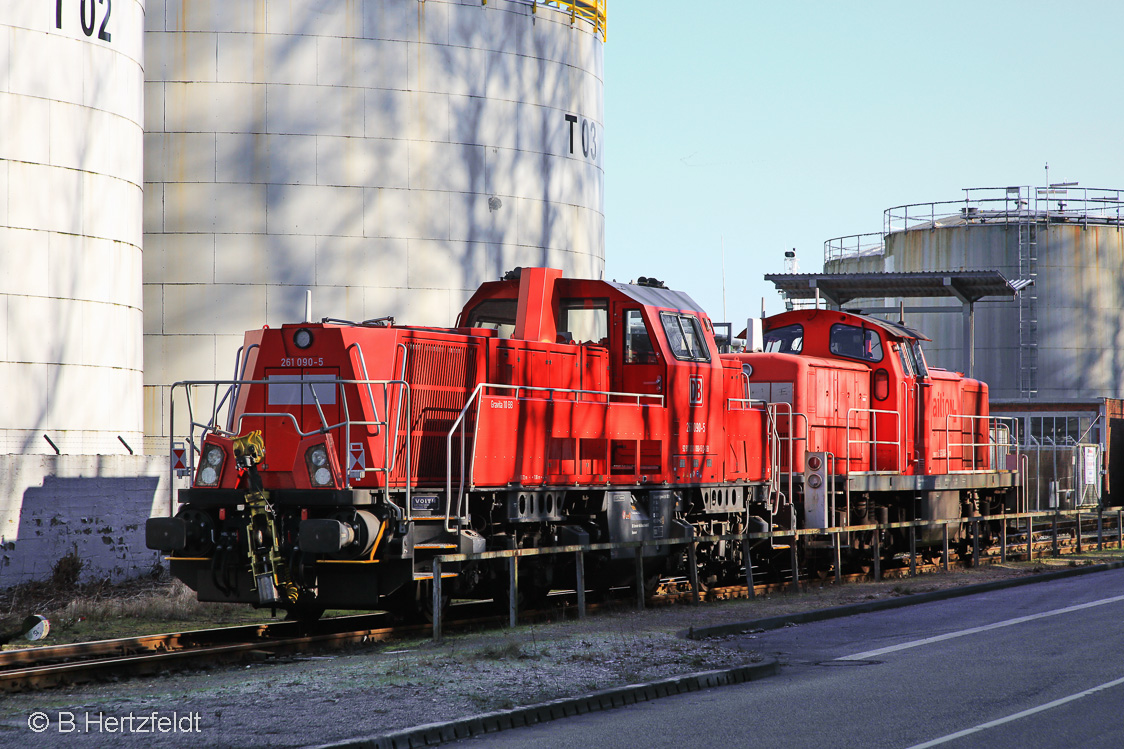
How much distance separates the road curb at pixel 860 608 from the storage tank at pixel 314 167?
37.9 feet

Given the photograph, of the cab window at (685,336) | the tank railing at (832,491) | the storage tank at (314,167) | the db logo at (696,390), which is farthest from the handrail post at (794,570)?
the storage tank at (314,167)

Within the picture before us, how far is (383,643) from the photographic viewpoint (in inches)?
488

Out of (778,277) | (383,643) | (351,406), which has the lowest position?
(383,643)

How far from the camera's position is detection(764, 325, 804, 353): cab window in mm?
20750

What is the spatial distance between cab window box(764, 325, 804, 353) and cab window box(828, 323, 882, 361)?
538 mm

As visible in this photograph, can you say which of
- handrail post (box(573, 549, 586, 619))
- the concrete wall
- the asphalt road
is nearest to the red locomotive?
handrail post (box(573, 549, 586, 619))

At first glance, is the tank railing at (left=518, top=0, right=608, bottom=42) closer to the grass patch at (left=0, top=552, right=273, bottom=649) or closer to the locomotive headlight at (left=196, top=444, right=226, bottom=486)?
the grass patch at (left=0, top=552, right=273, bottom=649)

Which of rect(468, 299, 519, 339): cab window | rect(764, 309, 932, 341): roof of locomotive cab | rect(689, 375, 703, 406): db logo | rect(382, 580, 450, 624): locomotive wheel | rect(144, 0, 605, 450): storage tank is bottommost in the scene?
rect(382, 580, 450, 624): locomotive wheel

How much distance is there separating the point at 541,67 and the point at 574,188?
8.97 ft

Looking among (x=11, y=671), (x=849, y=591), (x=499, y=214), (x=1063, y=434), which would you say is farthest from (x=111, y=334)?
(x=1063, y=434)

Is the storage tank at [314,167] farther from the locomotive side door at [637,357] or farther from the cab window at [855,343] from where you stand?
the locomotive side door at [637,357]

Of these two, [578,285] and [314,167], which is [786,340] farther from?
[314,167]

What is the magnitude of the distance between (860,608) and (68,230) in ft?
43.0

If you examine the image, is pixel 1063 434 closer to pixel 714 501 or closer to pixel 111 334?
pixel 714 501
